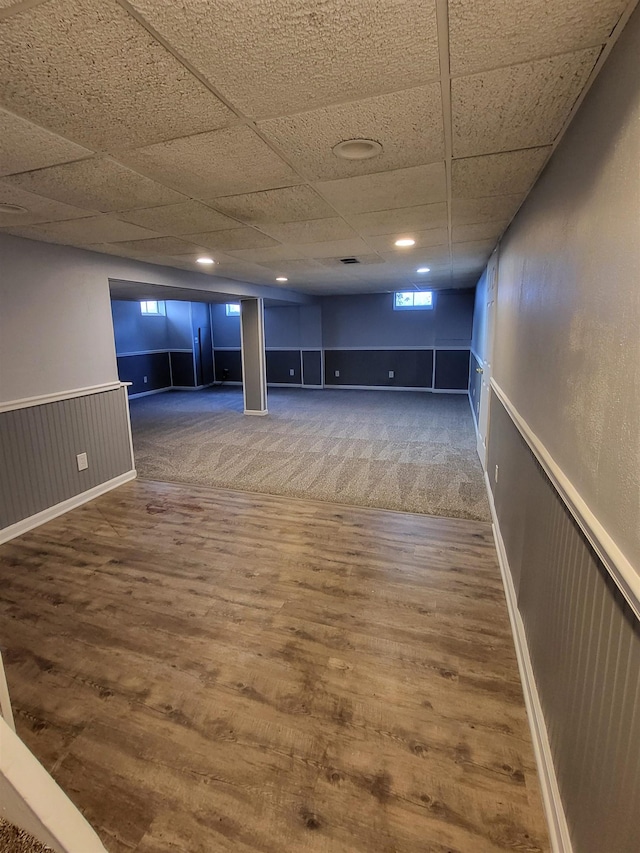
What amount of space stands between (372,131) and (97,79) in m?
0.86

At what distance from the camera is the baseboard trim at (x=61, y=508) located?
3045 millimetres

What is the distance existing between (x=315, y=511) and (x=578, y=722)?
2.40m

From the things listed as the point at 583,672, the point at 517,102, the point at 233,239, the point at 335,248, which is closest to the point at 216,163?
the point at 517,102

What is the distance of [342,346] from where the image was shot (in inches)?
372

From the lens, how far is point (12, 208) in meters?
2.32

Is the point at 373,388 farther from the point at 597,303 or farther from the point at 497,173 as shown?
the point at 597,303

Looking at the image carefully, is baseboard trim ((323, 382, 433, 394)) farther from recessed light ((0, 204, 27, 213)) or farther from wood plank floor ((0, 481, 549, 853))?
recessed light ((0, 204, 27, 213))

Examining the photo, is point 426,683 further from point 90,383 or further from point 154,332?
point 154,332

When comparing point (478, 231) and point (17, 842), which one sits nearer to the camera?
point (17, 842)

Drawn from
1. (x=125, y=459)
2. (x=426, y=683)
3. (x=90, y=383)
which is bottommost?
(x=426, y=683)

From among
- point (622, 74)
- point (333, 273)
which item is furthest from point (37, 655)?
point (333, 273)

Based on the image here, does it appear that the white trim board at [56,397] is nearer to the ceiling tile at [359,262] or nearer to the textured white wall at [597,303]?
the ceiling tile at [359,262]

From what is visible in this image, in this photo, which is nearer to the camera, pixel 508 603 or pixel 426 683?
pixel 426 683

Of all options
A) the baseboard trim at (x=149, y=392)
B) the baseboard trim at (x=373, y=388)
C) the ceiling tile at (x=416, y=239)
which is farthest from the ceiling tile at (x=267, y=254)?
the baseboard trim at (x=149, y=392)
